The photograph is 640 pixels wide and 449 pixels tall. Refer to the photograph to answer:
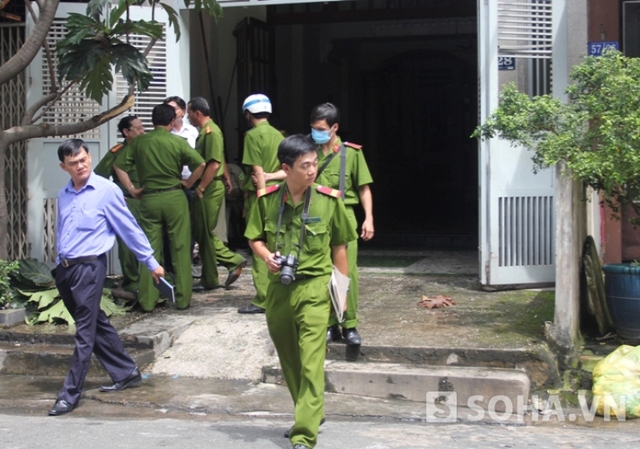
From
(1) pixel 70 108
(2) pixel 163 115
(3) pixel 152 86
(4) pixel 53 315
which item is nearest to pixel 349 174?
(2) pixel 163 115

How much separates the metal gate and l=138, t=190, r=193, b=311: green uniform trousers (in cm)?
206

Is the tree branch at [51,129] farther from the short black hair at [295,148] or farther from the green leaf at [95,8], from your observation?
the short black hair at [295,148]

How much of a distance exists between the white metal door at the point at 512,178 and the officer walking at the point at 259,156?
197 cm

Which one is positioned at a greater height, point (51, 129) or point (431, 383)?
point (51, 129)

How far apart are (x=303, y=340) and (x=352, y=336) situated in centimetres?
154

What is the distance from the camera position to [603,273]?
7.14 metres

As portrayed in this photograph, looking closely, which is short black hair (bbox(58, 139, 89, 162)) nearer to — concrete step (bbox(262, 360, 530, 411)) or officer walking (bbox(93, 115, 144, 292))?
officer walking (bbox(93, 115, 144, 292))

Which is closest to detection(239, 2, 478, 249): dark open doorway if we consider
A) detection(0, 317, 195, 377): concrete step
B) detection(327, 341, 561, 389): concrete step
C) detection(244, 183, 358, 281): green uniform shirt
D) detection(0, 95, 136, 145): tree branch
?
detection(0, 95, 136, 145): tree branch

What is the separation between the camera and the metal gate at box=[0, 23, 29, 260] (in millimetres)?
9086

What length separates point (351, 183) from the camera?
6.60 meters

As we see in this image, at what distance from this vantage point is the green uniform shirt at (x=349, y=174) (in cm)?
647

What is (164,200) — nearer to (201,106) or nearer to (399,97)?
(201,106)

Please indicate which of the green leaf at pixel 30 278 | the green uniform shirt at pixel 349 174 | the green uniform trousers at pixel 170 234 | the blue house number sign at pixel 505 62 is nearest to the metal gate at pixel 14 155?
the green leaf at pixel 30 278

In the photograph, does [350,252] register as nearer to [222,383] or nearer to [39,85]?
[222,383]
